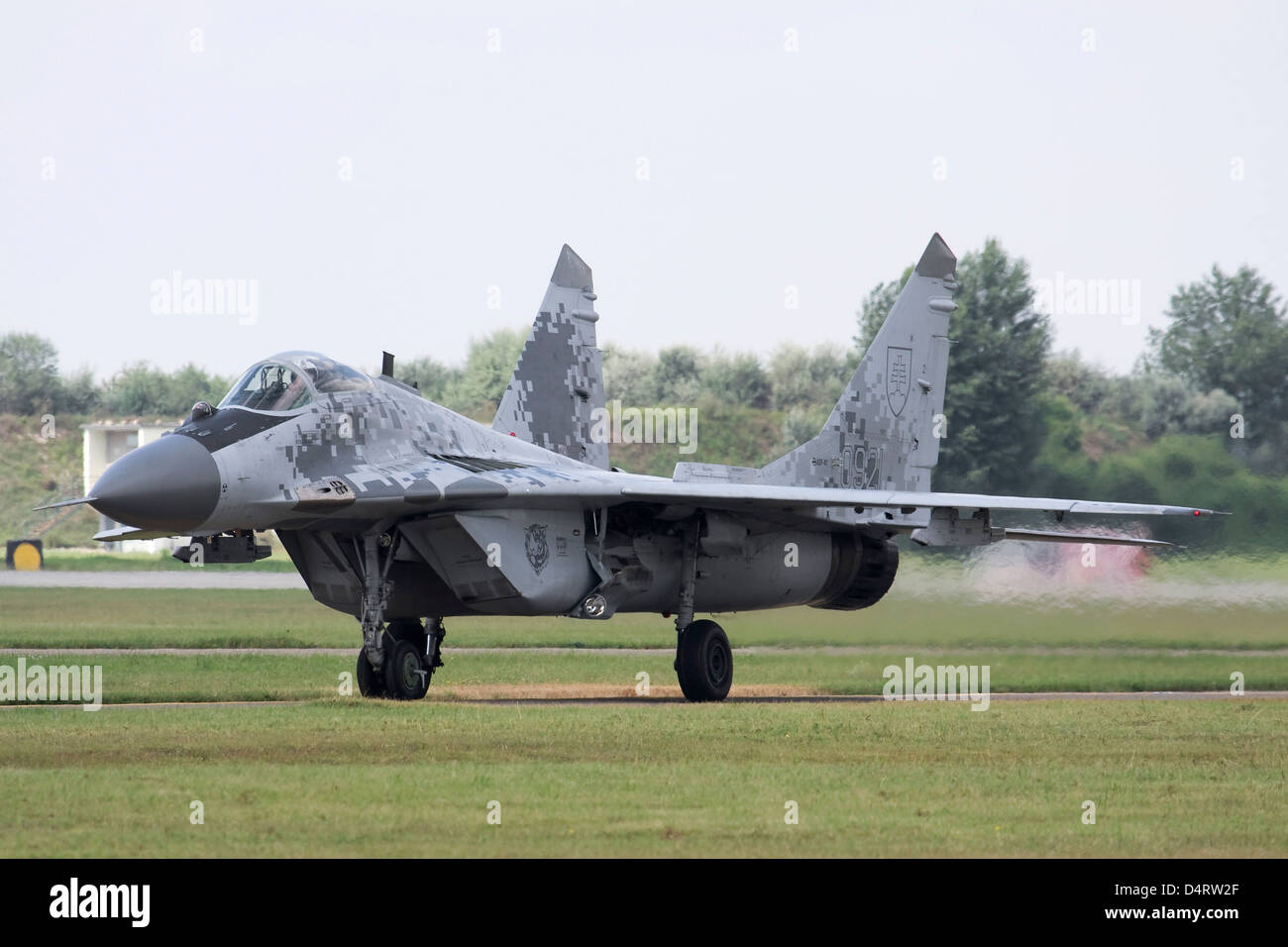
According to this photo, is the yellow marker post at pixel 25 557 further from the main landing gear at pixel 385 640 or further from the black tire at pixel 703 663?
the black tire at pixel 703 663

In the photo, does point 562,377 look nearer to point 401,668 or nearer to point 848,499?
point 848,499

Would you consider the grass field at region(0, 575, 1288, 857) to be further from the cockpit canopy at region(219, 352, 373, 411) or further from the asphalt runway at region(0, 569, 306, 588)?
the asphalt runway at region(0, 569, 306, 588)

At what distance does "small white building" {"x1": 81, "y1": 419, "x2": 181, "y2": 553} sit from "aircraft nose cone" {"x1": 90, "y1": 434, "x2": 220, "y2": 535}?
53375mm

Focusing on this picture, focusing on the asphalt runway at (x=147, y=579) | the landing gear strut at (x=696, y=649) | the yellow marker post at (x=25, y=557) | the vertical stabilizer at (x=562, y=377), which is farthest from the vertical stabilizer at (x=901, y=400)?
the yellow marker post at (x=25, y=557)

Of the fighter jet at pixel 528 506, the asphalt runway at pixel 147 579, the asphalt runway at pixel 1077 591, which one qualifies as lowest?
the asphalt runway at pixel 147 579

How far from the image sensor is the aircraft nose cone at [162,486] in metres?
→ 15.4

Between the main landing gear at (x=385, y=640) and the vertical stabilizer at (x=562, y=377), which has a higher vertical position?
the vertical stabilizer at (x=562, y=377)

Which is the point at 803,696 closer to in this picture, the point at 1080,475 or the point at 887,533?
the point at 887,533

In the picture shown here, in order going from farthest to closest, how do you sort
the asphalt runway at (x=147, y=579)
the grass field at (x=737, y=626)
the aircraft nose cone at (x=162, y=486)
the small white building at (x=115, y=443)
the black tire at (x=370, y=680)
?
the small white building at (x=115, y=443), the asphalt runway at (x=147, y=579), the grass field at (x=737, y=626), the black tire at (x=370, y=680), the aircraft nose cone at (x=162, y=486)

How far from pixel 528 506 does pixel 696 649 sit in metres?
2.79

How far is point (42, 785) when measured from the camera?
11836 millimetres

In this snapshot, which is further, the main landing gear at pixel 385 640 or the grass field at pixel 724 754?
the main landing gear at pixel 385 640

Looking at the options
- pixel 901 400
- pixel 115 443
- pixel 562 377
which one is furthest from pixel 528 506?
pixel 115 443

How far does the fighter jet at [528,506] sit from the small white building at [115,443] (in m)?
48.6
